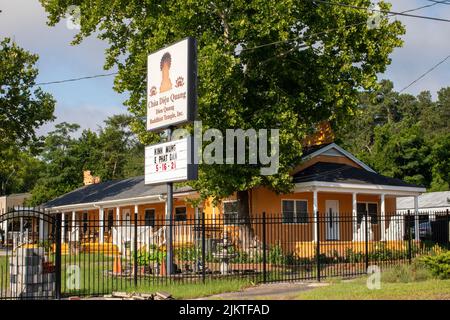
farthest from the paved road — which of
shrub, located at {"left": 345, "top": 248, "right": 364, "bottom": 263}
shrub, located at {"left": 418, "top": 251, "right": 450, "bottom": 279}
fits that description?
shrub, located at {"left": 345, "top": 248, "right": 364, "bottom": 263}

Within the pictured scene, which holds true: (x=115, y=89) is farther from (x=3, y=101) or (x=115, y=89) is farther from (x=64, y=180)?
(x=64, y=180)

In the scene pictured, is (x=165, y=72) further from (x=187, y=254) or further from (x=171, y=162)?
(x=187, y=254)

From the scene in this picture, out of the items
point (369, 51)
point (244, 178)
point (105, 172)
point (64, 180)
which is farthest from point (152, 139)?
point (105, 172)

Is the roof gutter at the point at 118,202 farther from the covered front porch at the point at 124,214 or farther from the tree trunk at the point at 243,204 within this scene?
the tree trunk at the point at 243,204

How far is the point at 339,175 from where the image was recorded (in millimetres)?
32344

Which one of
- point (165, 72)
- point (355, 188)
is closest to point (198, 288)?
point (165, 72)

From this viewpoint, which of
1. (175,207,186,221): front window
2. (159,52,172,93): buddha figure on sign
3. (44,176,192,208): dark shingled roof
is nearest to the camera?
(159,52,172,93): buddha figure on sign

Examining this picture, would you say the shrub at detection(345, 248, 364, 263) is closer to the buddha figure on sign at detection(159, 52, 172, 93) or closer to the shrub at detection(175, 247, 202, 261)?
the shrub at detection(175, 247, 202, 261)

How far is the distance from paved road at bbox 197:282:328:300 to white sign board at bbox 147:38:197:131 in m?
5.69

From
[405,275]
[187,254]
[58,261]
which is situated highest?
[58,261]

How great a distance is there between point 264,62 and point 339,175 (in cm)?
776

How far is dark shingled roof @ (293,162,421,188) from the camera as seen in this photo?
31.1m

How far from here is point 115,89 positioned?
96.3 ft

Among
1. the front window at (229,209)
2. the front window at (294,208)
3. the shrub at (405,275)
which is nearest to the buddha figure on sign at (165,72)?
the shrub at (405,275)
